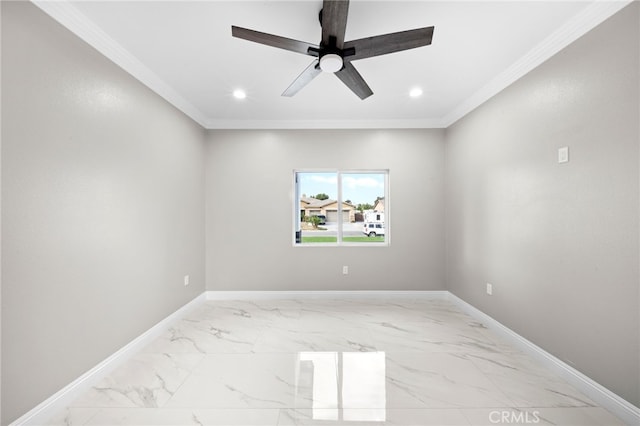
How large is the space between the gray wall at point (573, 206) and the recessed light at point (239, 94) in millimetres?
2633

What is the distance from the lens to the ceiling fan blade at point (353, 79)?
2.02 metres

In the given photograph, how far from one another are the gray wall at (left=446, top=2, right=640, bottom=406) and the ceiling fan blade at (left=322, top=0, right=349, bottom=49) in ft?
5.45

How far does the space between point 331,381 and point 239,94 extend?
2.92 m

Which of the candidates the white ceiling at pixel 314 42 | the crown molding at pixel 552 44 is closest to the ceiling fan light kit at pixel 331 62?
the white ceiling at pixel 314 42

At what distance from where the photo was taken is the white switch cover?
2021mm

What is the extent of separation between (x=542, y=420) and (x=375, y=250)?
2526 mm

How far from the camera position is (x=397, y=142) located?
4004 millimetres

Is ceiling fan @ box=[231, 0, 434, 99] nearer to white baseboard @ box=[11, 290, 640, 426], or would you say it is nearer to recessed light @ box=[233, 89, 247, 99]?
recessed light @ box=[233, 89, 247, 99]

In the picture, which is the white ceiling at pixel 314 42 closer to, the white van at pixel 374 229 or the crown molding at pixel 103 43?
the crown molding at pixel 103 43

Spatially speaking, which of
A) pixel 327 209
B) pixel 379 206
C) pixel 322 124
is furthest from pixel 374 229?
pixel 322 124

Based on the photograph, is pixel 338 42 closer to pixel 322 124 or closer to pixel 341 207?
pixel 322 124

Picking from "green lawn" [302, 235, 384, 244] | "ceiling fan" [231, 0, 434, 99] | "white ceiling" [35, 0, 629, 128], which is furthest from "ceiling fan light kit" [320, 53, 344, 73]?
"green lawn" [302, 235, 384, 244]

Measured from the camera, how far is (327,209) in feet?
13.9

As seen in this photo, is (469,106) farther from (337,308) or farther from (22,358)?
(22,358)
